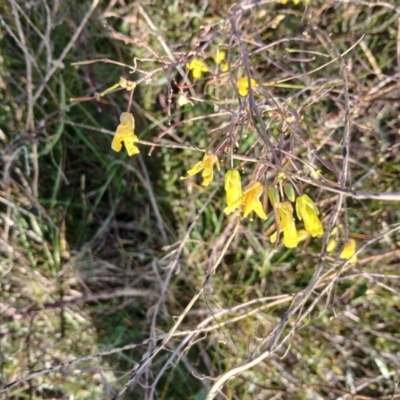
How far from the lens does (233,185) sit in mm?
824

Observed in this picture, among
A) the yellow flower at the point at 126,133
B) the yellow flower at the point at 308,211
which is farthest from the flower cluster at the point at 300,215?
the yellow flower at the point at 126,133

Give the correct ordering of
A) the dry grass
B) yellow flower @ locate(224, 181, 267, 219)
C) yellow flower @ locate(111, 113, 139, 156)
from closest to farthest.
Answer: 1. yellow flower @ locate(224, 181, 267, 219)
2. yellow flower @ locate(111, 113, 139, 156)
3. the dry grass

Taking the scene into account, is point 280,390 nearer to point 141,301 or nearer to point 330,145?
point 141,301

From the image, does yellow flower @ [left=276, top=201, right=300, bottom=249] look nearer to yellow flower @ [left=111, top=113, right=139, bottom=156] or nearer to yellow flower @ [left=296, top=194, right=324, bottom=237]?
yellow flower @ [left=296, top=194, right=324, bottom=237]

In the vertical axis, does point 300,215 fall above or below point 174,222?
above

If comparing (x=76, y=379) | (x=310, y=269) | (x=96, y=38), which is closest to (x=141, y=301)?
(x=76, y=379)

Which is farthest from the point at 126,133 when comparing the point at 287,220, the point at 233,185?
the point at 287,220

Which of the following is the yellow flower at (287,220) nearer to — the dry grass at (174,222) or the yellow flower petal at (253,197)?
the yellow flower petal at (253,197)

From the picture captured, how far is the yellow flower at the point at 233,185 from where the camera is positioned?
819mm

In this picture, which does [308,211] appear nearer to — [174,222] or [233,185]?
[233,185]

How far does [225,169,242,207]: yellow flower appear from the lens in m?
0.82

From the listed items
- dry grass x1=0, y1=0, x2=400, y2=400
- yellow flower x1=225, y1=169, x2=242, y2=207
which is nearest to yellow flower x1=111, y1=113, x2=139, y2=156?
yellow flower x1=225, y1=169, x2=242, y2=207

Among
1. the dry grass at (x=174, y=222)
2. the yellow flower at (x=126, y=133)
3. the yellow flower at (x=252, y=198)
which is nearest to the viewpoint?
the yellow flower at (x=252, y=198)

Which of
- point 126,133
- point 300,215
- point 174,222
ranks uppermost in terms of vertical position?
point 126,133
